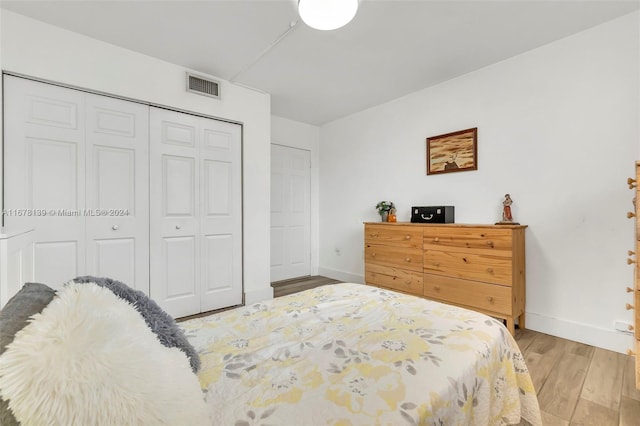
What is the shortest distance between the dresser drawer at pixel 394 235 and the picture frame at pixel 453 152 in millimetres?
818

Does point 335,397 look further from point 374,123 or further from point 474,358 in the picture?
point 374,123

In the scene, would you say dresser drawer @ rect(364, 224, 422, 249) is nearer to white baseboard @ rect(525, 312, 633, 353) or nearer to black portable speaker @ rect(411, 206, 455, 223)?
black portable speaker @ rect(411, 206, 455, 223)

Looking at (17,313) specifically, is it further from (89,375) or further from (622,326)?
(622,326)

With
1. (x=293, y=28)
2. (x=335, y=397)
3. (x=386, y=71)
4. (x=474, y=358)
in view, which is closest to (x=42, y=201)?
(x=293, y=28)

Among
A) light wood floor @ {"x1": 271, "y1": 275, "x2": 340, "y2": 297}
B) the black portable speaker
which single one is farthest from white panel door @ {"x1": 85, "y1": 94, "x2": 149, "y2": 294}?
the black portable speaker

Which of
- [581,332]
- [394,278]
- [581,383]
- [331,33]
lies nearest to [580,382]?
[581,383]

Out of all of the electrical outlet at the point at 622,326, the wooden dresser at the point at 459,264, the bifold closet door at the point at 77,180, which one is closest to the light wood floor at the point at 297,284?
the wooden dresser at the point at 459,264

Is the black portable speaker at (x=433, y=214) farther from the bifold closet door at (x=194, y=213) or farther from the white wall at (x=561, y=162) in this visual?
the bifold closet door at (x=194, y=213)

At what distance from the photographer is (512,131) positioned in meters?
2.73

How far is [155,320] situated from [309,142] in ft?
13.8

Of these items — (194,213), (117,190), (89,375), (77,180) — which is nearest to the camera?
(89,375)

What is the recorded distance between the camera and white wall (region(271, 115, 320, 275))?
4453 millimetres

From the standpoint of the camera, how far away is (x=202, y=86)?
302 cm

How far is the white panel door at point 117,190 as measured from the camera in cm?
245
